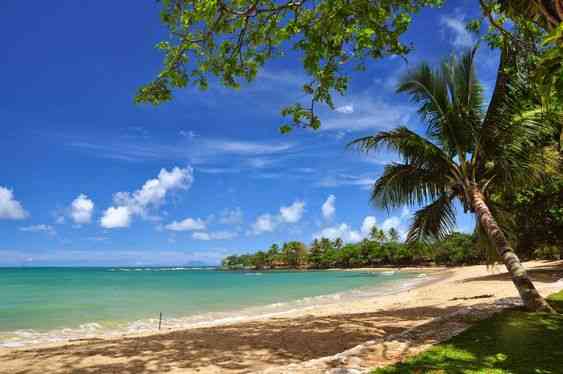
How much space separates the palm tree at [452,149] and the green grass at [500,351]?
8.83 ft

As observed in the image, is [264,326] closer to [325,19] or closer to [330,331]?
[330,331]

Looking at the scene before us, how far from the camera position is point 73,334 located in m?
12.3

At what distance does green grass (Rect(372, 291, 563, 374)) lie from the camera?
13.4 feet

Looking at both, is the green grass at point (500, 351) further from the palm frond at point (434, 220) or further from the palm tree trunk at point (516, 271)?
the palm frond at point (434, 220)

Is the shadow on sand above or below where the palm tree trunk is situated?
below

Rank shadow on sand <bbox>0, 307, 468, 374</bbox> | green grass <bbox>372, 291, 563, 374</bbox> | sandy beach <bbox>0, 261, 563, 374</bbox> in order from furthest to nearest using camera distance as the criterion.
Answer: shadow on sand <bbox>0, 307, 468, 374</bbox>, sandy beach <bbox>0, 261, 563, 374</bbox>, green grass <bbox>372, 291, 563, 374</bbox>

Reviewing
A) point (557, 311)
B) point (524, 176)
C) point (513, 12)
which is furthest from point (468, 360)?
point (524, 176)

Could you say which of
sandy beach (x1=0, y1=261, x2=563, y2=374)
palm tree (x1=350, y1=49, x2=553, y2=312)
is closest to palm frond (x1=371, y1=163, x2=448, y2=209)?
palm tree (x1=350, y1=49, x2=553, y2=312)

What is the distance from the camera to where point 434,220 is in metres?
9.04

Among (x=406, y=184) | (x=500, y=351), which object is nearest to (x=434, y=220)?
(x=406, y=184)

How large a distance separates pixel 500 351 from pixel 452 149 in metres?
5.20

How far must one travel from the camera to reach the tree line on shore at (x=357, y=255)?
76.1 metres

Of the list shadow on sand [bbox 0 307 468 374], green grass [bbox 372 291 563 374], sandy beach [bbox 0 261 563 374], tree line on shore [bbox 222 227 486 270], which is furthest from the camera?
tree line on shore [bbox 222 227 486 270]

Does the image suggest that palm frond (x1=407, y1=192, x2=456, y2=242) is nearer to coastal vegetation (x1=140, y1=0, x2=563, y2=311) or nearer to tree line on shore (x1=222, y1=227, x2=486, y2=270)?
coastal vegetation (x1=140, y1=0, x2=563, y2=311)
